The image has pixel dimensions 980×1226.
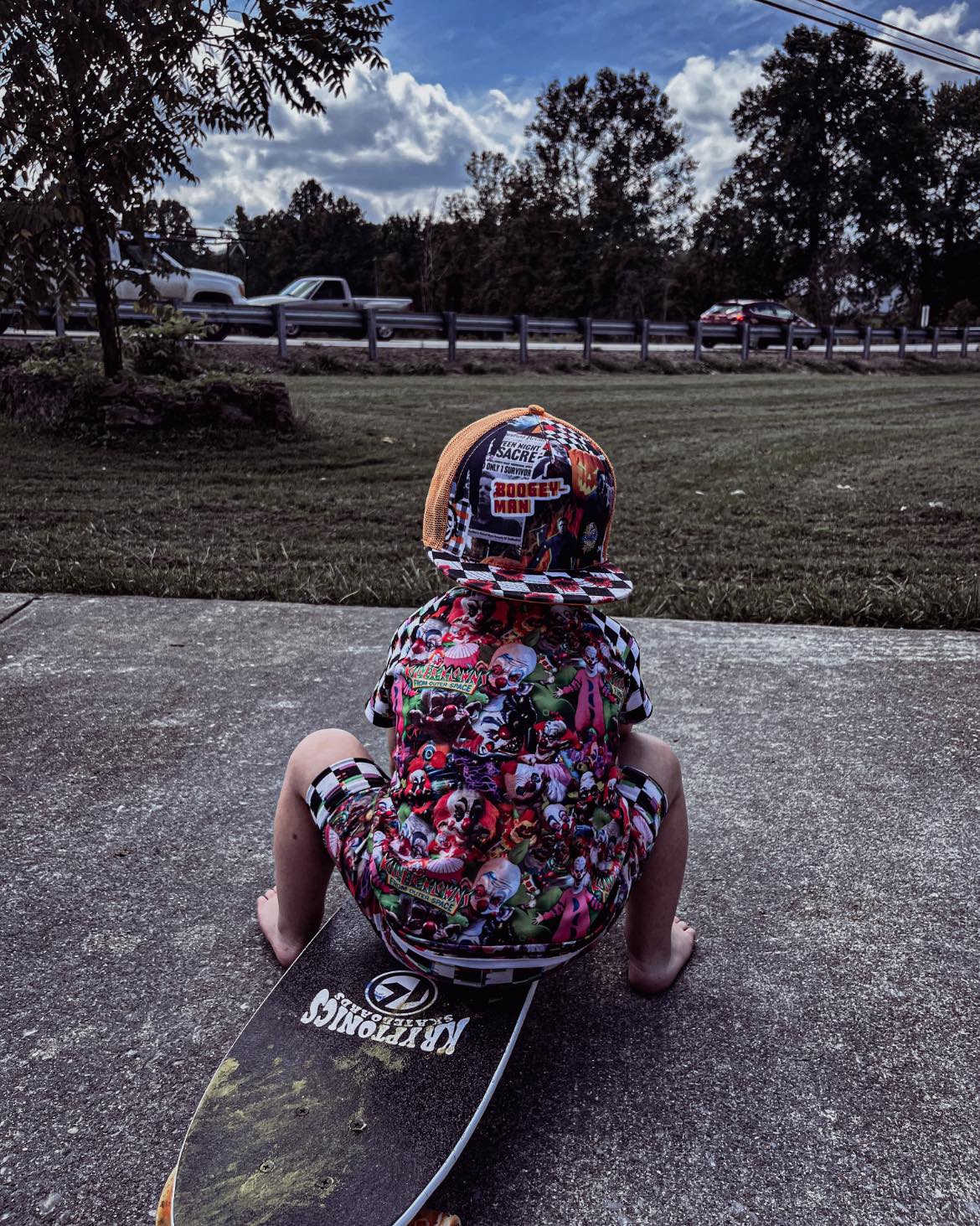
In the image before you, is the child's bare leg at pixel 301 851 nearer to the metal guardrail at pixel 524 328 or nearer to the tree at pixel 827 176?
the metal guardrail at pixel 524 328

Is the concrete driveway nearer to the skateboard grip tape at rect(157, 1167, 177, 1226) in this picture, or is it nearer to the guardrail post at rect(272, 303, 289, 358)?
the skateboard grip tape at rect(157, 1167, 177, 1226)

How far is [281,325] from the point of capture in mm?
15922

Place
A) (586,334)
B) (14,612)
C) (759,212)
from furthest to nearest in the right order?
(759,212)
(586,334)
(14,612)

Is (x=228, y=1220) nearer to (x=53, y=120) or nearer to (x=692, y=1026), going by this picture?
(x=692, y=1026)

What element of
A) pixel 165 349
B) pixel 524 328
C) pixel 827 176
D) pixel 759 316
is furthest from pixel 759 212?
pixel 165 349

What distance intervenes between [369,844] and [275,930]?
500 millimetres

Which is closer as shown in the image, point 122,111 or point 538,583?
point 538,583

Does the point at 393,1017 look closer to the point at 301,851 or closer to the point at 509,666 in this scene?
the point at 301,851

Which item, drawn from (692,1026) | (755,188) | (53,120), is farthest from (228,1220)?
(755,188)

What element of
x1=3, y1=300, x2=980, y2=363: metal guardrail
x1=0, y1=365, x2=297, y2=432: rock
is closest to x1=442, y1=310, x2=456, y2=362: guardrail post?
x1=3, y1=300, x2=980, y2=363: metal guardrail

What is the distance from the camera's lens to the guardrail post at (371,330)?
53.3 ft

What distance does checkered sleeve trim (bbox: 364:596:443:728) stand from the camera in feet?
5.58

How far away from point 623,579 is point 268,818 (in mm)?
1282

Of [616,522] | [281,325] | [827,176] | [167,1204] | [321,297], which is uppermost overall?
[827,176]
